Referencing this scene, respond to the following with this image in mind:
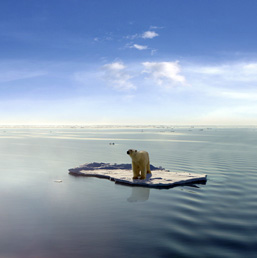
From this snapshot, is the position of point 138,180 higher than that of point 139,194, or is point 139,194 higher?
point 138,180

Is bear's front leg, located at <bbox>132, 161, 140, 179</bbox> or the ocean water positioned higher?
bear's front leg, located at <bbox>132, 161, 140, 179</bbox>

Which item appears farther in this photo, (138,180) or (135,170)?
(135,170)

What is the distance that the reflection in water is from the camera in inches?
541

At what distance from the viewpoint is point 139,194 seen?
14828 millimetres

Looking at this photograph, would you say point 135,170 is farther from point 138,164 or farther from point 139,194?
point 139,194

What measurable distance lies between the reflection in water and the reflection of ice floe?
0.59 metres

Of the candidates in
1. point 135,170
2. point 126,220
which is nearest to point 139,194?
point 135,170

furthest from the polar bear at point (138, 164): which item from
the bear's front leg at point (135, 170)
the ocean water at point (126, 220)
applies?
the ocean water at point (126, 220)

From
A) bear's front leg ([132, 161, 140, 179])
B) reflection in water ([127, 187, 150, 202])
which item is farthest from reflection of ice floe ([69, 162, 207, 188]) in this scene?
reflection in water ([127, 187, 150, 202])

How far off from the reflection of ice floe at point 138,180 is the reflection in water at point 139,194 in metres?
0.59

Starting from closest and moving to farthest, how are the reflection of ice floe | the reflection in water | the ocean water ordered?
the ocean water < the reflection in water < the reflection of ice floe

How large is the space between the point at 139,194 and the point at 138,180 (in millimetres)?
2245

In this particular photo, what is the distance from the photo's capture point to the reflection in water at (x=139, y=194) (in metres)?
13.7

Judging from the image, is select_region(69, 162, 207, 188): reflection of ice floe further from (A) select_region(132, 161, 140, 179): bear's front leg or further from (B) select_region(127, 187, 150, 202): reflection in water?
(B) select_region(127, 187, 150, 202): reflection in water
